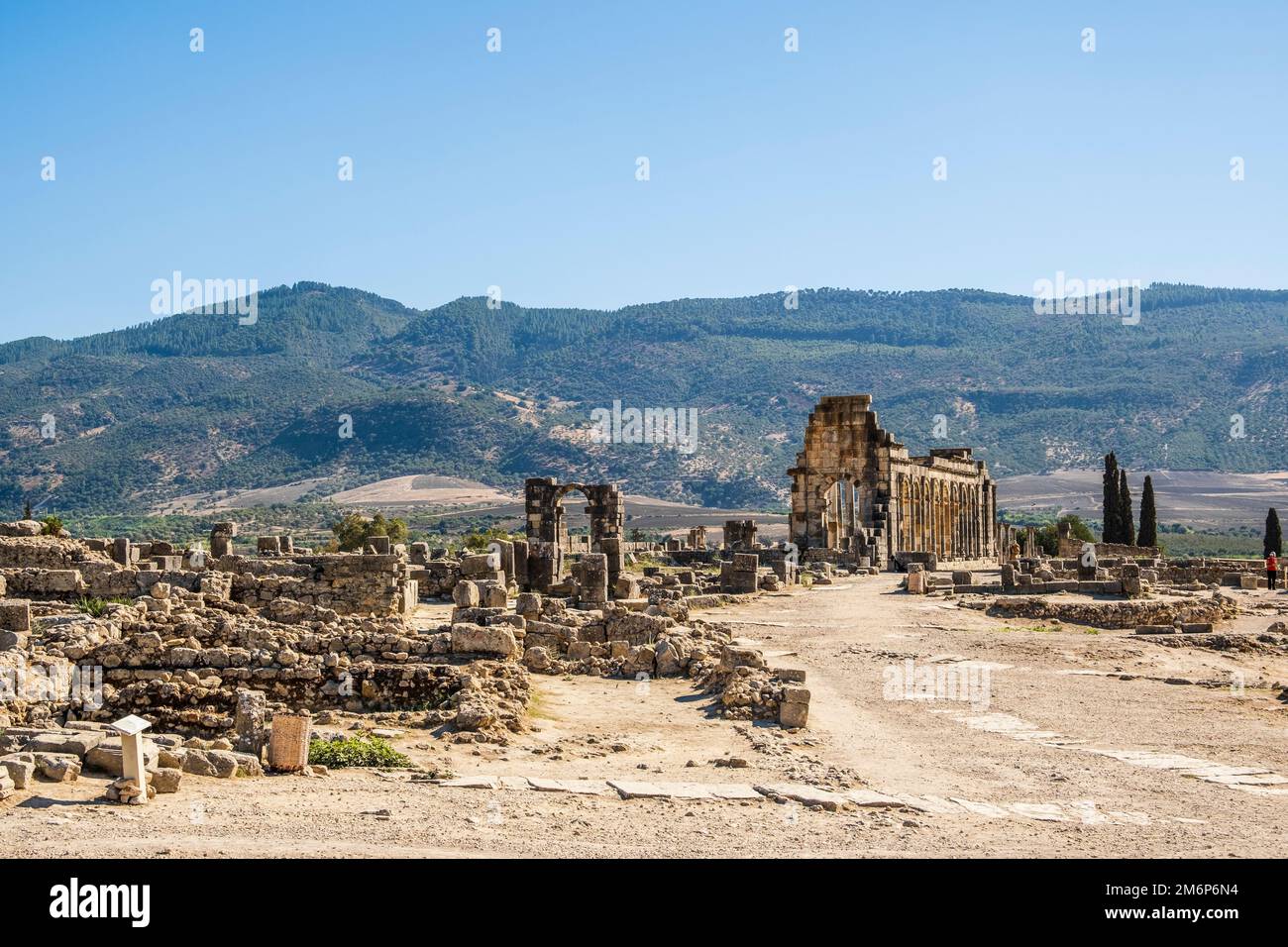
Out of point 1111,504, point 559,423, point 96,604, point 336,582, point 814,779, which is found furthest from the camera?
point 559,423

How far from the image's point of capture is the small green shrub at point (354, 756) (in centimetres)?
1317

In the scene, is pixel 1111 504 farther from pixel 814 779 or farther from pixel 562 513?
pixel 814 779

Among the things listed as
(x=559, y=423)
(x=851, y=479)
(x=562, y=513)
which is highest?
(x=559, y=423)

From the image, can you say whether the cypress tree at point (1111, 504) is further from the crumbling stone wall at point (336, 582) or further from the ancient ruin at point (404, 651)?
the crumbling stone wall at point (336, 582)

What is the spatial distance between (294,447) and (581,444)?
2880 cm

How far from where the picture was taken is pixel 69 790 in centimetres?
1145

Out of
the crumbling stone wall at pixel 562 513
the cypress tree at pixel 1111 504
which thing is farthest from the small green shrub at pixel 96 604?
the cypress tree at pixel 1111 504

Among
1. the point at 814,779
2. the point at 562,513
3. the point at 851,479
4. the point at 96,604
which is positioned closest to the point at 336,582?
the point at 96,604

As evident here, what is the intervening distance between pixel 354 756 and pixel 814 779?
13.0 feet

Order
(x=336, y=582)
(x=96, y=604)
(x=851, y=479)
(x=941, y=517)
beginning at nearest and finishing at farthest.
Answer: (x=96, y=604) < (x=336, y=582) < (x=851, y=479) < (x=941, y=517)

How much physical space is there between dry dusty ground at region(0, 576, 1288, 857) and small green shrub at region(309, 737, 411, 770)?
14.4 inches

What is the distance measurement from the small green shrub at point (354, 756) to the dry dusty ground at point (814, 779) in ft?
1.20

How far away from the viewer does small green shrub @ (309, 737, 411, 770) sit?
43.2ft

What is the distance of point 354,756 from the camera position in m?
13.3
